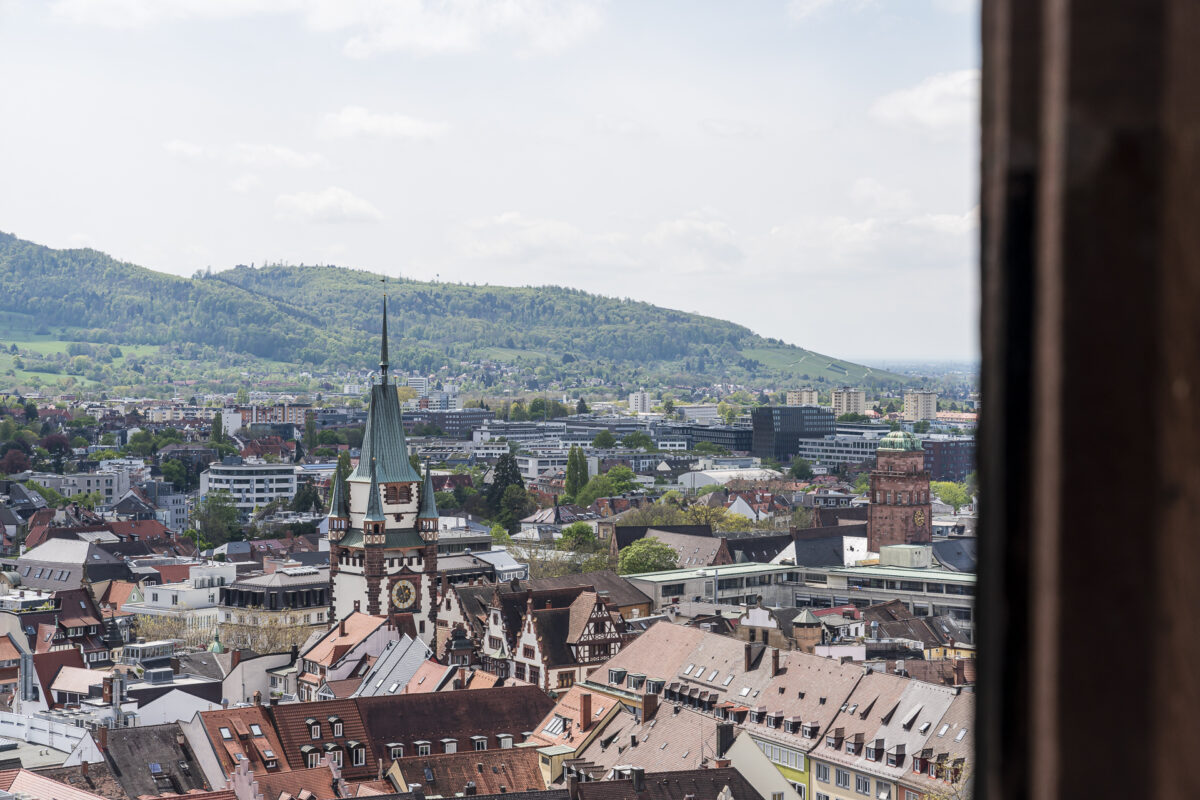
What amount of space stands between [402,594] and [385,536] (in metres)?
2.55

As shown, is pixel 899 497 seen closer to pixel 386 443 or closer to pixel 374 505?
pixel 386 443

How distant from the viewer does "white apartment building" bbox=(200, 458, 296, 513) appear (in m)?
133

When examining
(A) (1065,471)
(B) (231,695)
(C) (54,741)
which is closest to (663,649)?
(B) (231,695)

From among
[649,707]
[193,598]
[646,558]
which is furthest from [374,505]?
[649,707]

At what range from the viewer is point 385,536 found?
64625 mm

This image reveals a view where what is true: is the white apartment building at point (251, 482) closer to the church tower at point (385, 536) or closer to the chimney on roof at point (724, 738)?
the church tower at point (385, 536)

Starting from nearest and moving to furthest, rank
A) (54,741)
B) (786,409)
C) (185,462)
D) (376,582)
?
(54,741) → (376,582) → (185,462) → (786,409)

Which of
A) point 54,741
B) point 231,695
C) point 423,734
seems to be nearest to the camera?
point 423,734

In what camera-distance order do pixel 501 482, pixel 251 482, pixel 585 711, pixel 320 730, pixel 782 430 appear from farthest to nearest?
pixel 782 430 → pixel 251 482 → pixel 501 482 → pixel 585 711 → pixel 320 730

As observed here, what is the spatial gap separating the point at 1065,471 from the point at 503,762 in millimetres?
38215

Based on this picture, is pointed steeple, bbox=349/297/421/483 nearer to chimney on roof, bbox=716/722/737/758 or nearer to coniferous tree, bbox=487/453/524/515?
chimney on roof, bbox=716/722/737/758

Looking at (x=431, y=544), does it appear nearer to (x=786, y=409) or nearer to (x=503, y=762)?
(x=503, y=762)

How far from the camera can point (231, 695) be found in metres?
53.4

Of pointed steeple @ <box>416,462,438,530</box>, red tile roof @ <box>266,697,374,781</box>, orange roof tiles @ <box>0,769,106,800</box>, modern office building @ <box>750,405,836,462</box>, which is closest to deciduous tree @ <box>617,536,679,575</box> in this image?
pointed steeple @ <box>416,462,438,530</box>
